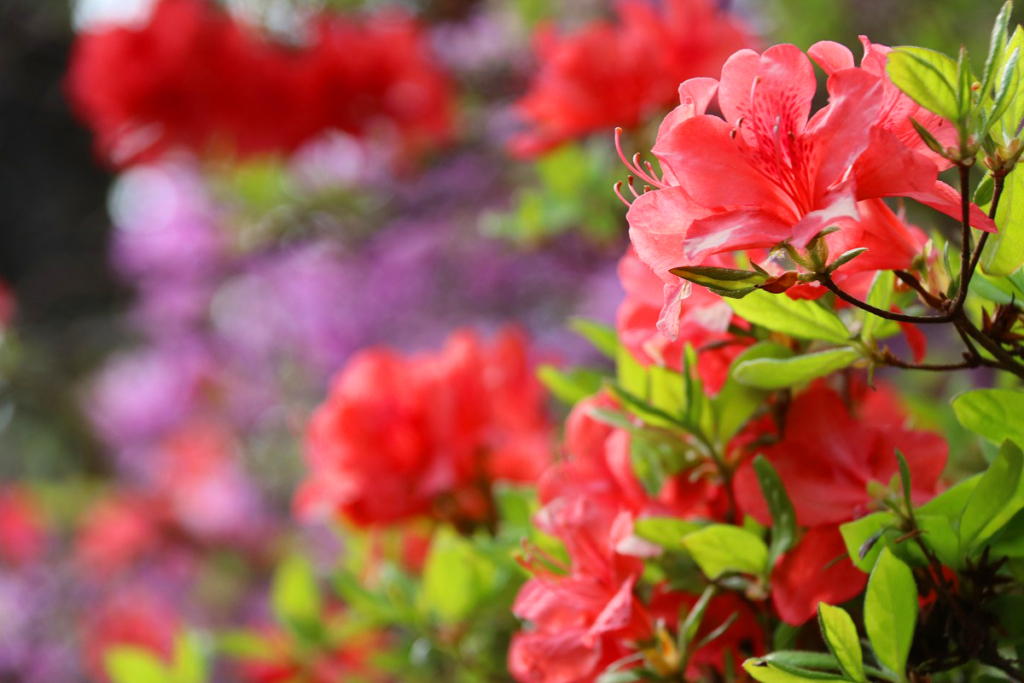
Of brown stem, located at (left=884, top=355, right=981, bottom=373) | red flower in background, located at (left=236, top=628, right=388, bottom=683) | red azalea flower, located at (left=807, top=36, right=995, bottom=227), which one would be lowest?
red flower in background, located at (left=236, top=628, right=388, bottom=683)

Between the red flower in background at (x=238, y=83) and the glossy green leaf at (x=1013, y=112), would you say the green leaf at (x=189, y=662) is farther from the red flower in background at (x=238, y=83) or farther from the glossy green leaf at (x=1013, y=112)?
the red flower in background at (x=238, y=83)

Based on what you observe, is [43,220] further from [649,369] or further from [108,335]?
[649,369]

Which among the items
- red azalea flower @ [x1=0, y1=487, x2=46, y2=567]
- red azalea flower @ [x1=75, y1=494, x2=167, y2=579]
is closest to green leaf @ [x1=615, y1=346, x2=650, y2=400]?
red azalea flower @ [x1=75, y1=494, x2=167, y2=579]

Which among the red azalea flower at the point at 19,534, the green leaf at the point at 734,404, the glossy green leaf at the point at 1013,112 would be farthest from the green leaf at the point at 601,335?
the red azalea flower at the point at 19,534

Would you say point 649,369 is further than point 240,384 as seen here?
No

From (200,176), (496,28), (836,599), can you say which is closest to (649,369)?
(836,599)

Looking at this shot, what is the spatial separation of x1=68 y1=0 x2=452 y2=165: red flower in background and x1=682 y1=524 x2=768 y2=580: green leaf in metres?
0.93

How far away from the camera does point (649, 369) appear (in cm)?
34

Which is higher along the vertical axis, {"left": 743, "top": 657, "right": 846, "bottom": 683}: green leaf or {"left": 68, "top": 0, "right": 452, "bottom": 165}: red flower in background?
{"left": 68, "top": 0, "right": 452, "bottom": 165}: red flower in background

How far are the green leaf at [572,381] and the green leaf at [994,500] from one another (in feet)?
0.71

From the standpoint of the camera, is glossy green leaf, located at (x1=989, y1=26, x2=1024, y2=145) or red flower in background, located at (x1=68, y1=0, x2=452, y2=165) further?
red flower in background, located at (x1=68, y1=0, x2=452, y2=165)

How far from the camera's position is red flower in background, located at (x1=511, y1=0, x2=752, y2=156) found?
0.65m

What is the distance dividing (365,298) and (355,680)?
3.21ft

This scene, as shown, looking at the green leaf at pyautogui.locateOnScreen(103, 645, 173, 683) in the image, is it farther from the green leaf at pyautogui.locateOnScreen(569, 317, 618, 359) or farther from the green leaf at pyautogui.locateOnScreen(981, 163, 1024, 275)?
the green leaf at pyautogui.locateOnScreen(981, 163, 1024, 275)
